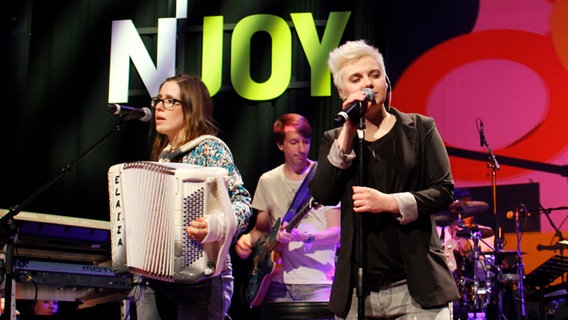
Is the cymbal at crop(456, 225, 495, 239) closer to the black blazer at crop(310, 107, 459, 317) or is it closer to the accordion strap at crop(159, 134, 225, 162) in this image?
the accordion strap at crop(159, 134, 225, 162)

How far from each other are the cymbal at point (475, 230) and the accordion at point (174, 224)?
5021mm

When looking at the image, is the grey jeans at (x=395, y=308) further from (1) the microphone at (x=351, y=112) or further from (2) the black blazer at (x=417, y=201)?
(1) the microphone at (x=351, y=112)

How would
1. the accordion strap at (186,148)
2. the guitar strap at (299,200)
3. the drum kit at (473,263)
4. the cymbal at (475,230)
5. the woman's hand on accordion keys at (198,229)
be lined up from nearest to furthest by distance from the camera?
the woman's hand on accordion keys at (198,229)
the accordion strap at (186,148)
the guitar strap at (299,200)
the drum kit at (473,263)
the cymbal at (475,230)

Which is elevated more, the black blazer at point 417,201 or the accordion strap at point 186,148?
the accordion strap at point 186,148

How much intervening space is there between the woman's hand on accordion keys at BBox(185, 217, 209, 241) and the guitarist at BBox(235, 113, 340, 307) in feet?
6.40

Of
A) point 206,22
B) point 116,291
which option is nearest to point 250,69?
point 206,22

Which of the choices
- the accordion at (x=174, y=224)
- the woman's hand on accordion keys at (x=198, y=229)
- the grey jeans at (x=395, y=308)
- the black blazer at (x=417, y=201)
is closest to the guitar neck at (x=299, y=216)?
the accordion at (x=174, y=224)

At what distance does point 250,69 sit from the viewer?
7160mm

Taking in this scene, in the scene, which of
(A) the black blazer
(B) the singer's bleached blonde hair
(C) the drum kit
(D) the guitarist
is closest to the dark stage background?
(C) the drum kit

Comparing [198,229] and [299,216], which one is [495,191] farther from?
[198,229]

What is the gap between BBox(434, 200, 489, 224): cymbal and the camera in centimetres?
696

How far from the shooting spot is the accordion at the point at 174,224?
9.37 feet

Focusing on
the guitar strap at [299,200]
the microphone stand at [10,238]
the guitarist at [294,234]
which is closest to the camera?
the microphone stand at [10,238]

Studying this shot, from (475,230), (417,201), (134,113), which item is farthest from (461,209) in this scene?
(417,201)
